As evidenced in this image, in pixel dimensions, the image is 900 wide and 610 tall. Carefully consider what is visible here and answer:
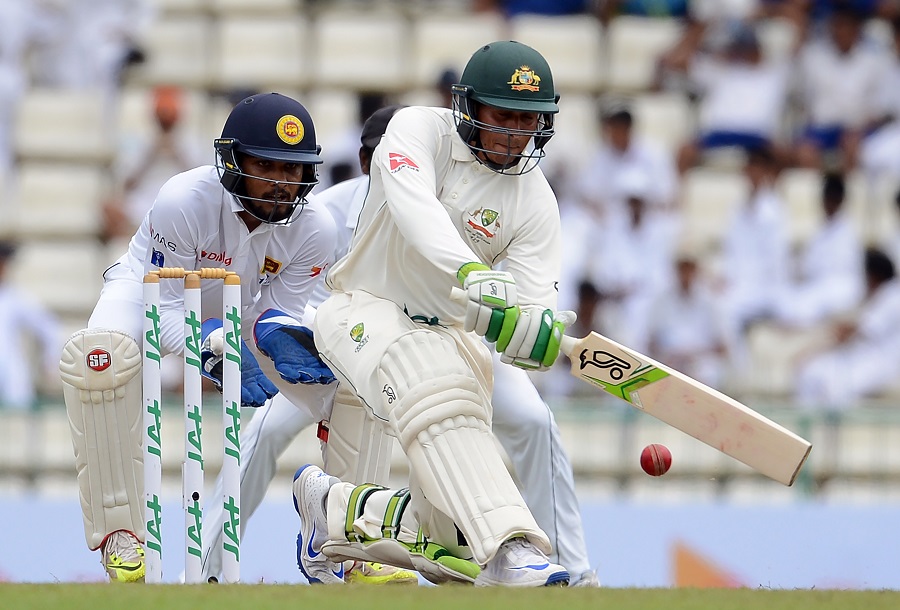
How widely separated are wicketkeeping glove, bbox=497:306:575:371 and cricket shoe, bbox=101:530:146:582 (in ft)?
4.13

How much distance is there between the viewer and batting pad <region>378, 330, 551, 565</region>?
4.05 metres

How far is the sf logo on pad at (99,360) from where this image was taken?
178 inches

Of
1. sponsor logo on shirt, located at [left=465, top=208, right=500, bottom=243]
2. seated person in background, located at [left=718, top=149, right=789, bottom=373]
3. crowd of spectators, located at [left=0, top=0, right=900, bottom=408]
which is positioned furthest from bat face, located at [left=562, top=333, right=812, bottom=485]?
seated person in background, located at [left=718, top=149, right=789, bottom=373]

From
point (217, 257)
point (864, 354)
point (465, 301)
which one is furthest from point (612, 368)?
point (864, 354)

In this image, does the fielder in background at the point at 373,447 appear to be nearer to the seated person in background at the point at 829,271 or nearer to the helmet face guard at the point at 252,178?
the helmet face guard at the point at 252,178

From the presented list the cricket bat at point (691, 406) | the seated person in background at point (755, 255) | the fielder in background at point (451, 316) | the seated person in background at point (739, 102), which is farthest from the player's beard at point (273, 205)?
the seated person in background at point (739, 102)

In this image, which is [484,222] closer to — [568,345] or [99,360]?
[568,345]

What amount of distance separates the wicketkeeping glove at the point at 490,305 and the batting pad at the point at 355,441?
3.40ft

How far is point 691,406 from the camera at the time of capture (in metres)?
4.15

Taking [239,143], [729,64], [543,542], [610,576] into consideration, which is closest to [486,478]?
[543,542]

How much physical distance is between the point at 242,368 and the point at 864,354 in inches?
→ 167

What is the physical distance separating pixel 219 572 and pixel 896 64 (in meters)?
5.54

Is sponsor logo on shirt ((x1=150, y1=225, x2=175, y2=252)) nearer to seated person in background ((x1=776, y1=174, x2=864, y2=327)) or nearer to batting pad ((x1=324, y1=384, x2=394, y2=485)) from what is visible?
batting pad ((x1=324, y1=384, x2=394, y2=485))

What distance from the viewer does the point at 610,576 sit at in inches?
253
